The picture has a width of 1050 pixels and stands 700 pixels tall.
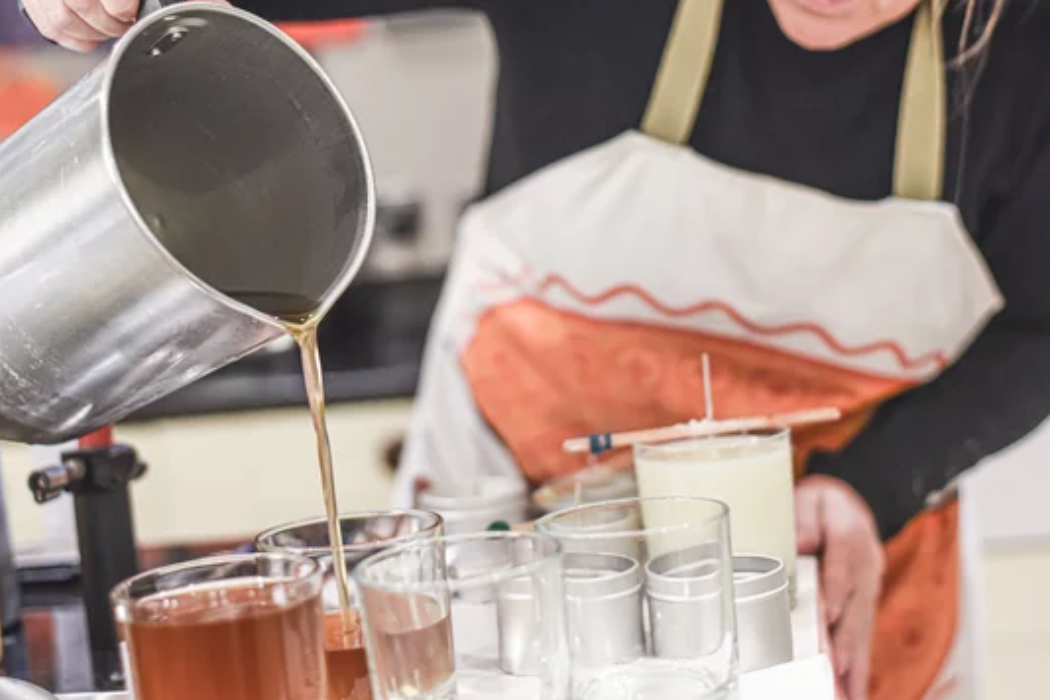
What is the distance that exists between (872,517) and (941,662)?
249 mm

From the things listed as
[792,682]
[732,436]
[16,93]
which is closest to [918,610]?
[732,436]

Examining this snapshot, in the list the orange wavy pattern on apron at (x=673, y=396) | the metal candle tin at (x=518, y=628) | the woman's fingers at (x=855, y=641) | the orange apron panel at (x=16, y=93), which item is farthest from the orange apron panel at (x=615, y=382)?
the orange apron panel at (x=16, y=93)

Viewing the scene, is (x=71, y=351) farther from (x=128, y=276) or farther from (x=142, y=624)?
(x=142, y=624)

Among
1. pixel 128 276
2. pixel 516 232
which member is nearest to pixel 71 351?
pixel 128 276

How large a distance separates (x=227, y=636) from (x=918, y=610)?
1060 mm

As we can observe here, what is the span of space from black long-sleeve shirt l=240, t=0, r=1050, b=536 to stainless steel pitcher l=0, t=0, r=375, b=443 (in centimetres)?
59

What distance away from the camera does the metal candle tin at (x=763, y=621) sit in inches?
39.2

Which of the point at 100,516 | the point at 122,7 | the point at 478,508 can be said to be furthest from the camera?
the point at 478,508

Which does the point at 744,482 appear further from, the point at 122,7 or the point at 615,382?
the point at 122,7

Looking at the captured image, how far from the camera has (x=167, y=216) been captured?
100 cm

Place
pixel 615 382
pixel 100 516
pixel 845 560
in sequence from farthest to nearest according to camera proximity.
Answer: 1. pixel 615 382
2. pixel 845 560
3. pixel 100 516

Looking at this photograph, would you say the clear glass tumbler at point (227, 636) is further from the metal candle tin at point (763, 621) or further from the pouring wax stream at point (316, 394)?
the metal candle tin at point (763, 621)

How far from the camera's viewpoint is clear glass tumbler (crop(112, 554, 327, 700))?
2.67 ft

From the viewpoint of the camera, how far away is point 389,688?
0.84 m
